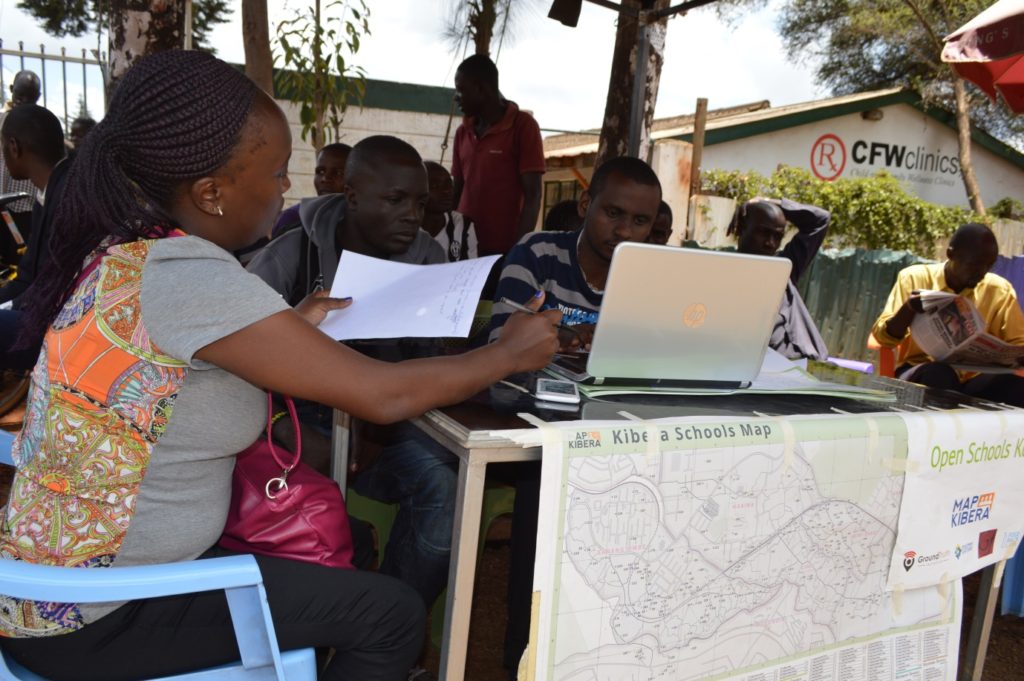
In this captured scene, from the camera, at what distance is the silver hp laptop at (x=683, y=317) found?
4.86 ft

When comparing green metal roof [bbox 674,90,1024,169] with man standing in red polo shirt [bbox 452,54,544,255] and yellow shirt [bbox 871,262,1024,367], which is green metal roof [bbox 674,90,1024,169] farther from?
yellow shirt [bbox 871,262,1024,367]

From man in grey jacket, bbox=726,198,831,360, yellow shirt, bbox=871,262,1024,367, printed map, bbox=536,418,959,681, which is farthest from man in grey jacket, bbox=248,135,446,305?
yellow shirt, bbox=871,262,1024,367

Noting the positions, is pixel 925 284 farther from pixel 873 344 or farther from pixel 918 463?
pixel 918 463

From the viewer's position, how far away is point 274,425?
1.89 metres

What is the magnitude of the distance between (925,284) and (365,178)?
2975 mm

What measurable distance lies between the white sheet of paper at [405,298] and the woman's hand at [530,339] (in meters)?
0.10

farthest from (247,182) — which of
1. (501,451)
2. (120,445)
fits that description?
(501,451)

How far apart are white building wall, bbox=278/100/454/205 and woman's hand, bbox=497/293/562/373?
24.5 feet

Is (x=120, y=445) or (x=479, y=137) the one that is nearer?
(x=120, y=445)

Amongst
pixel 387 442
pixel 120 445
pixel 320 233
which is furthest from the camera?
pixel 320 233

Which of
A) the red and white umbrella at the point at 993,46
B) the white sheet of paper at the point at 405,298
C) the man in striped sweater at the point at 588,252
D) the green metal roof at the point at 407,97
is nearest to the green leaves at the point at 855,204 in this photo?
the green metal roof at the point at 407,97

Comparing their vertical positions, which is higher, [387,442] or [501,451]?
[501,451]

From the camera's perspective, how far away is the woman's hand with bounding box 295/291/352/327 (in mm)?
1584

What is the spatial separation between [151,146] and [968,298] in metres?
3.74
